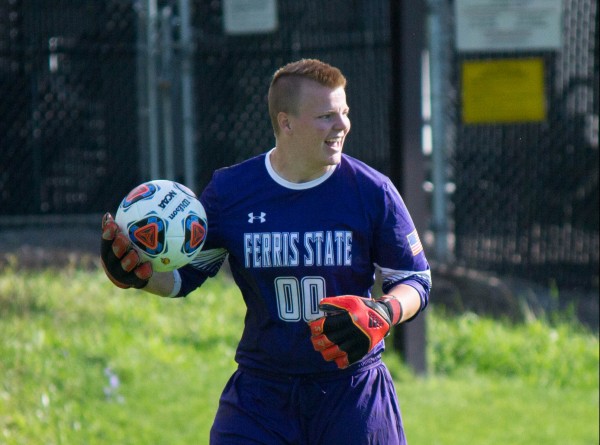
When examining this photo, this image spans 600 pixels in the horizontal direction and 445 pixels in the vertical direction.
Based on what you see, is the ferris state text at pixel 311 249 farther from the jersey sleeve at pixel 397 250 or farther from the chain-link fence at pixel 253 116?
the chain-link fence at pixel 253 116

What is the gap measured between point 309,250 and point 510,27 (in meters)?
5.22

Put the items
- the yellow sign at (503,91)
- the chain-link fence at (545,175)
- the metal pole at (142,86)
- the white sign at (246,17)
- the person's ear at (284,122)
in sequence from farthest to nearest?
1. the white sign at (246,17)
2. the metal pole at (142,86)
3. the chain-link fence at (545,175)
4. the yellow sign at (503,91)
5. the person's ear at (284,122)

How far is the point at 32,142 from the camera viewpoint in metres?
8.78

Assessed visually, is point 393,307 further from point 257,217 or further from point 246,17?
point 246,17

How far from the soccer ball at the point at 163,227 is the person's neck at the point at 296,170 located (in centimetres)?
33

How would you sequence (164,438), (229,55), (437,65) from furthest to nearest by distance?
(229,55)
(437,65)
(164,438)

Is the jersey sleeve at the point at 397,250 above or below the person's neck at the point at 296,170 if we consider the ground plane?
below

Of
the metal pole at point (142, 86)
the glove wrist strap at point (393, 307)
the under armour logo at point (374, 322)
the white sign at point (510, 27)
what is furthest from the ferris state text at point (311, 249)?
the metal pole at point (142, 86)

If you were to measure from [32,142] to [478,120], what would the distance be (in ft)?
12.0

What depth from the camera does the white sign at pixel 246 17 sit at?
883 centimetres

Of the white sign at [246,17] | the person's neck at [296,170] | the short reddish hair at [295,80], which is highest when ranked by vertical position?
the white sign at [246,17]

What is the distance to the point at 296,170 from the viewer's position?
12.4 feet

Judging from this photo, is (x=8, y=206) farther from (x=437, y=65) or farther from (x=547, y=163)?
(x=547, y=163)

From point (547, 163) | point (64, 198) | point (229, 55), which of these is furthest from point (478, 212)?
point (64, 198)
